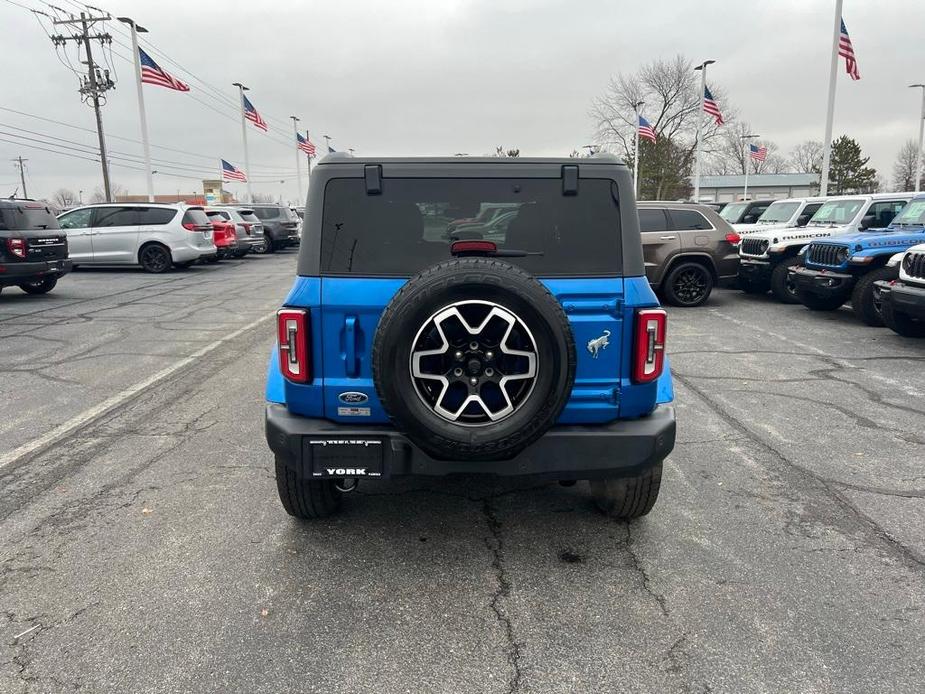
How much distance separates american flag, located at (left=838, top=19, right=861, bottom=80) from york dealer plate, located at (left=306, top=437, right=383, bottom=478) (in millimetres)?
24082

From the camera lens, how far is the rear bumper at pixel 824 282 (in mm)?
10373

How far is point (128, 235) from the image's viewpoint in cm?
1852

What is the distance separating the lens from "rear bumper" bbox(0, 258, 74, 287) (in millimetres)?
11938

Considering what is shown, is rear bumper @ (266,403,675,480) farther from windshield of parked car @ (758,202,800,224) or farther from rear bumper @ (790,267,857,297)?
windshield of parked car @ (758,202,800,224)

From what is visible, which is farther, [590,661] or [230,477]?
[230,477]

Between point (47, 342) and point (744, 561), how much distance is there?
351 inches

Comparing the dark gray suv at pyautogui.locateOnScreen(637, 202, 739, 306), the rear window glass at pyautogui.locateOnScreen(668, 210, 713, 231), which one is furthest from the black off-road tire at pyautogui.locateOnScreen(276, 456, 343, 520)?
the rear window glass at pyautogui.locateOnScreen(668, 210, 713, 231)

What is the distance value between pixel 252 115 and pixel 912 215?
29585 millimetres

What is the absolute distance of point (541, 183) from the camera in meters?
3.29

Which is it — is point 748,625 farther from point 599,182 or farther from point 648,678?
point 599,182

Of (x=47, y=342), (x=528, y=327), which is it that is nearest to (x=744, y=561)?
(x=528, y=327)

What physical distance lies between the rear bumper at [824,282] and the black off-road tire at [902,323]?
56.0 inches

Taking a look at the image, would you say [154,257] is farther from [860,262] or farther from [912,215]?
[912,215]

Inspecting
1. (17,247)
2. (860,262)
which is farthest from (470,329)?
(17,247)
